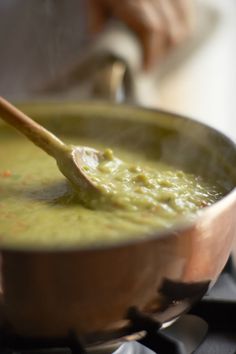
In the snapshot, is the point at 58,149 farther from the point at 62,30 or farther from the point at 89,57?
the point at 62,30

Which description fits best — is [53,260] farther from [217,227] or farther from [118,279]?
[217,227]

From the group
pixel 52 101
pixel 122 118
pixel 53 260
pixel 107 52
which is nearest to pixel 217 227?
pixel 53 260

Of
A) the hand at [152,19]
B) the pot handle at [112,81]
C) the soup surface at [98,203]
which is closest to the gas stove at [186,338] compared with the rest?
the soup surface at [98,203]

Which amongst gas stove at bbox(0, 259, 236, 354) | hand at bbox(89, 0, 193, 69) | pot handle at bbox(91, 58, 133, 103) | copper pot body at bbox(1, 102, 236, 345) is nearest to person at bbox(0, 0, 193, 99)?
hand at bbox(89, 0, 193, 69)

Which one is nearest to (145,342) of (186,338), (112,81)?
(186,338)

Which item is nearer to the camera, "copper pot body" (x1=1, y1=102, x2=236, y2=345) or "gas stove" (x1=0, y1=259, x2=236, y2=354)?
"copper pot body" (x1=1, y1=102, x2=236, y2=345)

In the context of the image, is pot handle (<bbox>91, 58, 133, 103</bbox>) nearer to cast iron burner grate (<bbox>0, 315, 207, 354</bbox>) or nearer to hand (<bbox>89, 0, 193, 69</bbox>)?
hand (<bbox>89, 0, 193, 69</bbox>)
